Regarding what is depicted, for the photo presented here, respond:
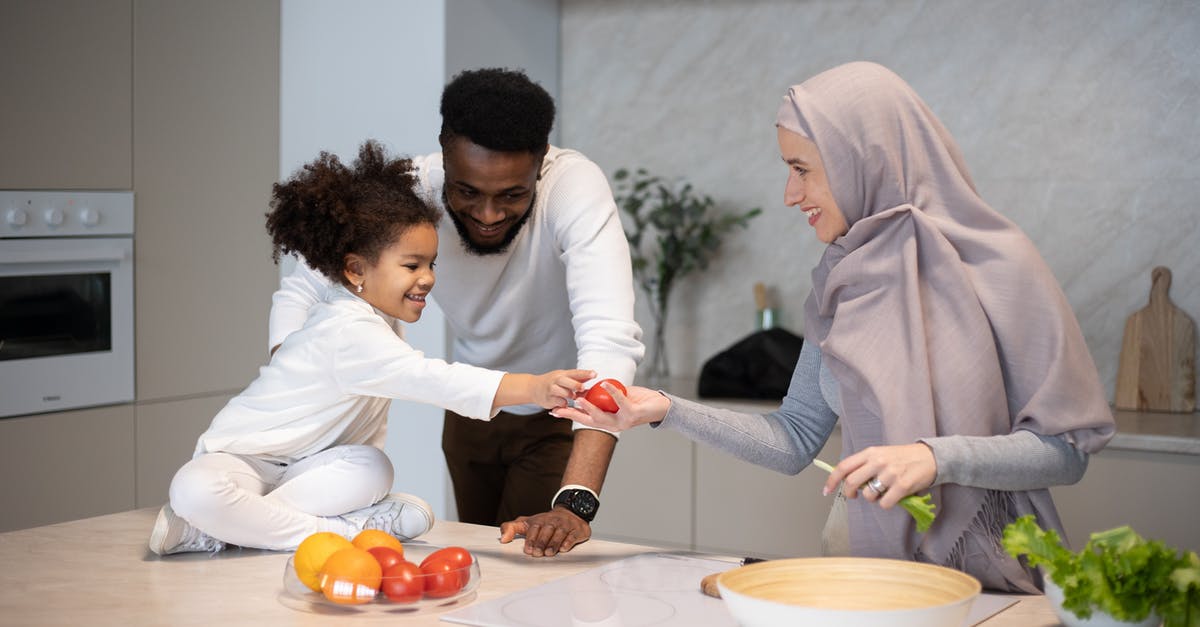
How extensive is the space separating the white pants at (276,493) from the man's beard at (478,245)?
1.98 feet

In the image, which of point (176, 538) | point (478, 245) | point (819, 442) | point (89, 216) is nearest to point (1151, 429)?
point (819, 442)

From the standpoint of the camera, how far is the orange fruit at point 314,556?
148cm

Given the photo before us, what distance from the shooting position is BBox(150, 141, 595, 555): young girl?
176 centimetres

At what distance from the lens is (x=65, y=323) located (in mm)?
3195

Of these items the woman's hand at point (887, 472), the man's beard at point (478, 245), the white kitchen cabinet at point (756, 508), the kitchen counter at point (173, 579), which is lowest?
the white kitchen cabinet at point (756, 508)

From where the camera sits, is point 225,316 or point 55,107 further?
point 225,316

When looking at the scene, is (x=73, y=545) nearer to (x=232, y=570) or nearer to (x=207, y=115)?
(x=232, y=570)

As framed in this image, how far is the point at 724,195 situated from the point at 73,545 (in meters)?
2.50

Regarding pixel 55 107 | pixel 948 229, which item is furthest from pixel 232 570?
pixel 55 107

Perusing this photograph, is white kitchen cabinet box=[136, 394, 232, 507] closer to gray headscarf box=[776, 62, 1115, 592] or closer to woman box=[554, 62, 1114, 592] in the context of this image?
woman box=[554, 62, 1114, 592]

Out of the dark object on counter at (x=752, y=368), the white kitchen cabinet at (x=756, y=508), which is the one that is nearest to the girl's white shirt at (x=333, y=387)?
the white kitchen cabinet at (x=756, y=508)

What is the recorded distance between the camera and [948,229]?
5.59 feet

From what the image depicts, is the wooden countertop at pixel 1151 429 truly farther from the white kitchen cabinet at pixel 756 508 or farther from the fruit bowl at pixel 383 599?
the fruit bowl at pixel 383 599

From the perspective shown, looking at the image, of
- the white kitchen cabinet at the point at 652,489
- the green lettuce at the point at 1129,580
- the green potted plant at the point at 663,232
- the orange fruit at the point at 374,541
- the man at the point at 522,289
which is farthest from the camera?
the green potted plant at the point at 663,232
